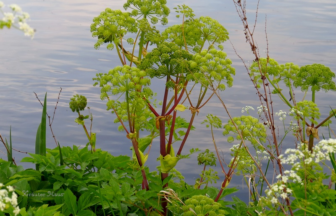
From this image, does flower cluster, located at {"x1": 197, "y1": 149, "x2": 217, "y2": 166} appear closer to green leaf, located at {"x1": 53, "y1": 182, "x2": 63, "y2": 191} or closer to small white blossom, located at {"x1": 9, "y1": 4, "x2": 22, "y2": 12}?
A: green leaf, located at {"x1": 53, "y1": 182, "x2": 63, "y2": 191}

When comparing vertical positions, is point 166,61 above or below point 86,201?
above

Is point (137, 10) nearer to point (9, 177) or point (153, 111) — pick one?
point (153, 111)

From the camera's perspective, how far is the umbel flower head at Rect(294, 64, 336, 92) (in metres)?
3.38

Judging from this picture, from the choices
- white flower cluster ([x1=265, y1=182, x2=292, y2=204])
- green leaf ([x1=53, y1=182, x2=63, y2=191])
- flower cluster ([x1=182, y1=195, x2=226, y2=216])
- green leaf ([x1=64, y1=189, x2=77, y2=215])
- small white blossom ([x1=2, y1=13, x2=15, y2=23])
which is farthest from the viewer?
green leaf ([x1=53, y1=182, x2=63, y2=191])

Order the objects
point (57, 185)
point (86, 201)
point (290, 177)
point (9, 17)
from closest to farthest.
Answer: point (9, 17), point (290, 177), point (86, 201), point (57, 185)

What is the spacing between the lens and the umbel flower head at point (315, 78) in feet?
11.1

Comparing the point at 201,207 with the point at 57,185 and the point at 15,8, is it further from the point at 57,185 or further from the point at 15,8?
the point at 15,8

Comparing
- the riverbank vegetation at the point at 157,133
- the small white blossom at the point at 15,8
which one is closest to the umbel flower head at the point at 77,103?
the riverbank vegetation at the point at 157,133

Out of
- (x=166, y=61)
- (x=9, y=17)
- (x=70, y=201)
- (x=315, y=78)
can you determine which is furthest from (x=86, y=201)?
(x=315, y=78)

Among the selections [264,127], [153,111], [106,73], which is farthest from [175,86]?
[264,127]

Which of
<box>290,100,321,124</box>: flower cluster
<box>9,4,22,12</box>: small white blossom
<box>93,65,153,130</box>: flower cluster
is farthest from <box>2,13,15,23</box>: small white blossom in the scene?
<box>290,100,321,124</box>: flower cluster

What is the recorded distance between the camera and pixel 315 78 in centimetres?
338

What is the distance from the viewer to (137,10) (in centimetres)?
319

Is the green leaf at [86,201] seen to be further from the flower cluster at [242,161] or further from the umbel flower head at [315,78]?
the umbel flower head at [315,78]
